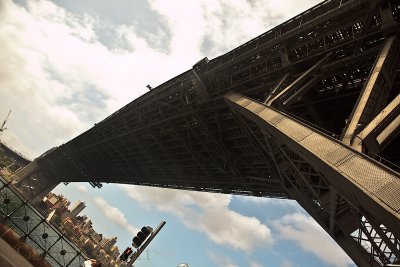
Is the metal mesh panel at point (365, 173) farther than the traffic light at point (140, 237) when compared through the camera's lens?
No

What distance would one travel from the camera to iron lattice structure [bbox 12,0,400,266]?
6.31m

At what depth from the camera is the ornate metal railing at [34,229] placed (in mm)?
10547

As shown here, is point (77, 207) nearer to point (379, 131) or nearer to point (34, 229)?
point (34, 229)

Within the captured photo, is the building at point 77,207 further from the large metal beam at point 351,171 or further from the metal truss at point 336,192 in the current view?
the large metal beam at point 351,171

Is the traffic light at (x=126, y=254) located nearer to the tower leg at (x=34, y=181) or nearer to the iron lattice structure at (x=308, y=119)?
the iron lattice structure at (x=308, y=119)

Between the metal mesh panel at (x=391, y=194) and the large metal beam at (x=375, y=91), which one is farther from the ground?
the large metal beam at (x=375, y=91)

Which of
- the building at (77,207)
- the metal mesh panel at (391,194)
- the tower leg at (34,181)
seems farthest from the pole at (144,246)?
the building at (77,207)

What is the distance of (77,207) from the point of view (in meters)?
162

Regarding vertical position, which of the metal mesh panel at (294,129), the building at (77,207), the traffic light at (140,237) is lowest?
the traffic light at (140,237)

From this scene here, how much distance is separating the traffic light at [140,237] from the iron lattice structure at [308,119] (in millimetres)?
5655

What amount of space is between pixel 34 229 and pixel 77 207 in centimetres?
A: 16514

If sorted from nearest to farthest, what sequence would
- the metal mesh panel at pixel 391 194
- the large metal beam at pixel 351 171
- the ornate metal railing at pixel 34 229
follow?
the metal mesh panel at pixel 391 194, the large metal beam at pixel 351 171, the ornate metal railing at pixel 34 229

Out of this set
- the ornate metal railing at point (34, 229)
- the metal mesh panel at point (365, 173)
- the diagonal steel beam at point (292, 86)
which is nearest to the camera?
the metal mesh panel at point (365, 173)

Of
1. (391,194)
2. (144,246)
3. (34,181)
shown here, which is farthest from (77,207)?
(391,194)
